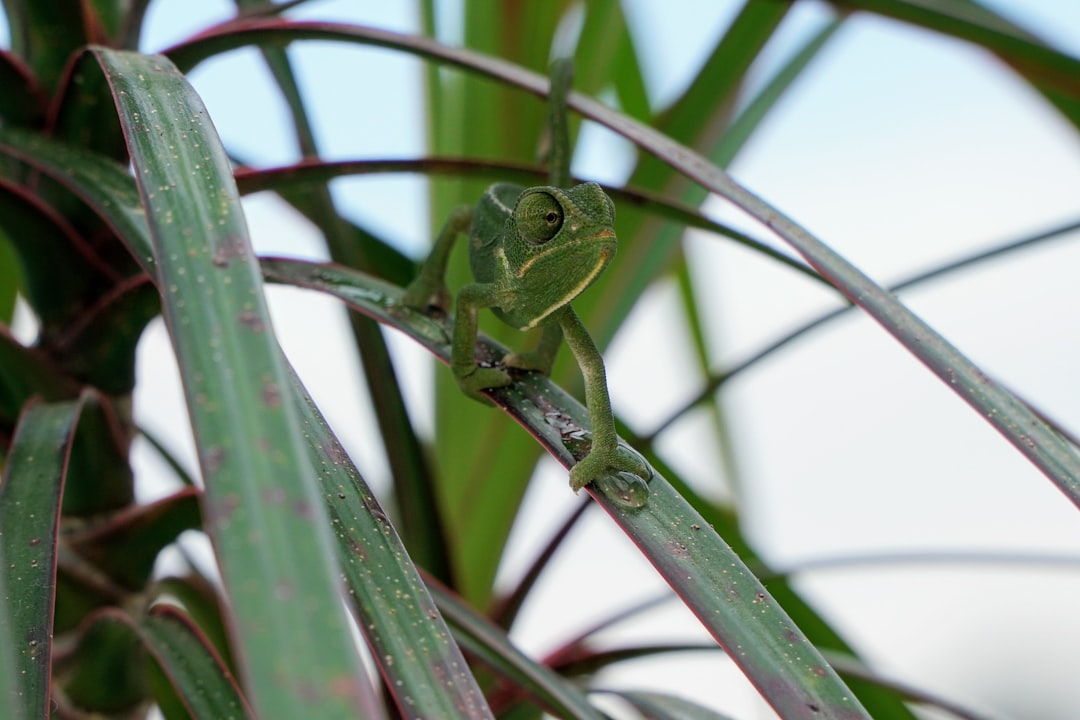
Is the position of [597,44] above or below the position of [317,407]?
above

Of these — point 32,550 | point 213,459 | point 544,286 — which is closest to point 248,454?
point 213,459

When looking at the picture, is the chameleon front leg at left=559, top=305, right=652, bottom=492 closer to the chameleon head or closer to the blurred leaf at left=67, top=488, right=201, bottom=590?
the chameleon head

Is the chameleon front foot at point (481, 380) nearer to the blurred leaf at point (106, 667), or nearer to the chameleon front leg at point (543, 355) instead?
the chameleon front leg at point (543, 355)

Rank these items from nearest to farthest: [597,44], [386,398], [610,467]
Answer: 1. [610,467]
2. [386,398]
3. [597,44]

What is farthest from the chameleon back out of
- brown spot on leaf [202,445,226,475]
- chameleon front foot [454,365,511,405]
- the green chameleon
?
brown spot on leaf [202,445,226,475]

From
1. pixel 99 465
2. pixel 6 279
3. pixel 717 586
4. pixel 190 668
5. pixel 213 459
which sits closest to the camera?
pixel 213 459

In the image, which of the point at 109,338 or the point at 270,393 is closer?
the point at 270,393

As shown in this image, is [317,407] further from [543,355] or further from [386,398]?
[386,398]

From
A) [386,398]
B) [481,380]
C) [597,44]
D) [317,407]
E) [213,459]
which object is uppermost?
[597,44]

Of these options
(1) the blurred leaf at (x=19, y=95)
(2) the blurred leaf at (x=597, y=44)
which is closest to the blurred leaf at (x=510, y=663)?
(1) the blurred leaf at (x=19, y=95)
